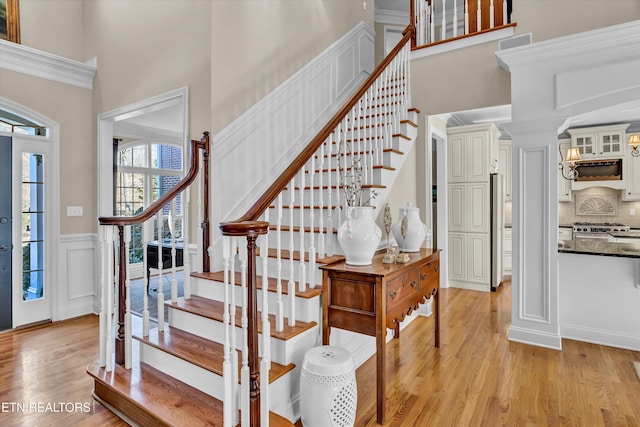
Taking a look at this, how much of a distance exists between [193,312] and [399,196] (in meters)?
2.25

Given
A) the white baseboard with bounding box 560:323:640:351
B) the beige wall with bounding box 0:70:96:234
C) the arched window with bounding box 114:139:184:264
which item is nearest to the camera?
the white baseboard with bounding box 560:323:640:351

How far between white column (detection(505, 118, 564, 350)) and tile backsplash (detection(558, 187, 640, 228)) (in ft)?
13.1

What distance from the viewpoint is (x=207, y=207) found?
3035mm

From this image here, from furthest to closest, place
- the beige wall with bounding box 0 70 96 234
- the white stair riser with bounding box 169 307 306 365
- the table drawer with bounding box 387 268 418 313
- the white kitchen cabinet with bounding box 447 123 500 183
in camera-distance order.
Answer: the white kitchen cabinet with bounding box 447 123 500 183 < the beige wall with bounding box 0 70 96 234 < the table drawer with bounding box 387 268 418 313 < the white stair riser with bounding box 169 307 306 365

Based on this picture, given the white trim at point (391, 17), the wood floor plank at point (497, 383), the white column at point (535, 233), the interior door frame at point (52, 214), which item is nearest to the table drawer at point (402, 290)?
the wood floor plank at point (497, 383)

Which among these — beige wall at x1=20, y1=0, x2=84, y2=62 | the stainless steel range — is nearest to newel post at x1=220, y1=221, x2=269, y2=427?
beige wall at x1=20, y1=0, x2=84, y2=62

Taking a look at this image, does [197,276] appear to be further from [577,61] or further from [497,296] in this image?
[497,296]

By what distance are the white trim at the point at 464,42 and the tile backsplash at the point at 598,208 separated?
155 inches

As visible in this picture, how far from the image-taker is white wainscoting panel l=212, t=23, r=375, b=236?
319 cm

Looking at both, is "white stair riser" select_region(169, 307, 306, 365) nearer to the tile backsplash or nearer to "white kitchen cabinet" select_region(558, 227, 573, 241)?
"white kitchen cabinet" select_region(558, 227, 573, 241)

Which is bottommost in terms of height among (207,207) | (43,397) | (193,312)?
(43,397)

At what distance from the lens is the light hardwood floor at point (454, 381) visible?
2150 millimetres

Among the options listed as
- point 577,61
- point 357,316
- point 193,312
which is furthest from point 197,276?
point 577,61

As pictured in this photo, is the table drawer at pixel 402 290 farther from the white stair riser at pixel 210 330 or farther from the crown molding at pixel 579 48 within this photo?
the crown molding at pixel 579 48
